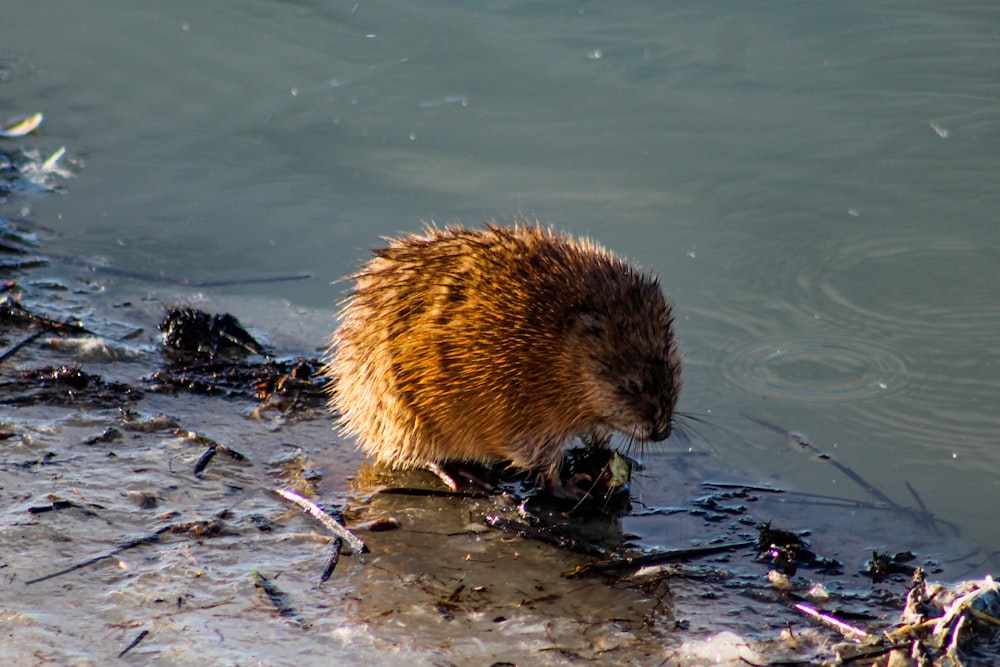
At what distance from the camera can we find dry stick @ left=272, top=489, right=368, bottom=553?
13.9 feet

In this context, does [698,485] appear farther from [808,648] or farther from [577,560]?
[808,648]

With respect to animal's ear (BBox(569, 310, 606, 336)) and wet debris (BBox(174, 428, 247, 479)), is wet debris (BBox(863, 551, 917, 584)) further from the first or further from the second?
wet debris (BBox(174, 428, 247, 479))

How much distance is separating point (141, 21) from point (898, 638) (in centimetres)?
849

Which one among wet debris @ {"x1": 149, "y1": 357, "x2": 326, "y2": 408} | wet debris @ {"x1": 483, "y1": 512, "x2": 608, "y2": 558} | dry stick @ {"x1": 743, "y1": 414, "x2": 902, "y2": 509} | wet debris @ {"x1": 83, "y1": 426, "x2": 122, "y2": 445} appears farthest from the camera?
wet debris @ {"x1": 149, "y1": 357, "x2": 326, "y2": 408}

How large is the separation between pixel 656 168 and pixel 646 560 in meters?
3.81

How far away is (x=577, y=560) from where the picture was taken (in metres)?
4.25

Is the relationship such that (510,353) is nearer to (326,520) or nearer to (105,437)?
(326,520)

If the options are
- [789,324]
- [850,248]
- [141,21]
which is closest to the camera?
[789,324]

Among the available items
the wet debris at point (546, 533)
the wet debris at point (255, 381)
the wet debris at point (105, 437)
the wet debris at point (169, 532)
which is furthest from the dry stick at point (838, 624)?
the wet debris at point (105, 437)

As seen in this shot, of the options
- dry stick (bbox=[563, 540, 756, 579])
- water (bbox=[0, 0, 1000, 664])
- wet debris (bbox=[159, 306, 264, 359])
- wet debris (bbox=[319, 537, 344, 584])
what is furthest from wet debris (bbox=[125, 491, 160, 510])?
water (bbox=[0, 0, 1000, 664])

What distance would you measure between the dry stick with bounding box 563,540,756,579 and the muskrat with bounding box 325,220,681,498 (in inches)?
22.4

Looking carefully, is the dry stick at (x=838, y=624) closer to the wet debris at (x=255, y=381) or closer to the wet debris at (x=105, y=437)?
the wet debris at (x=255, y=381)

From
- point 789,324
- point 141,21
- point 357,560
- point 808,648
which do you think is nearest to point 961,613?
point 808,648

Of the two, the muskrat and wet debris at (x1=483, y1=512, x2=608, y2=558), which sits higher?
the muskrat
